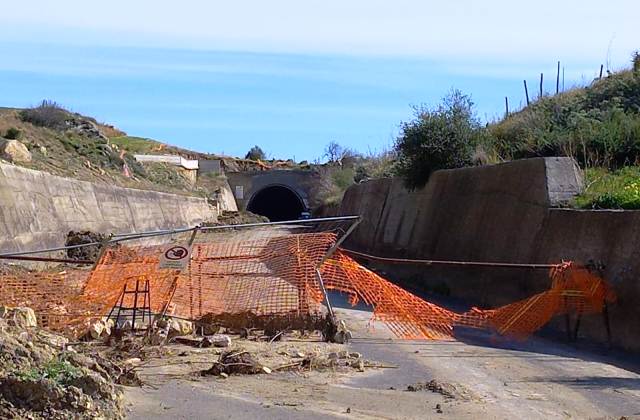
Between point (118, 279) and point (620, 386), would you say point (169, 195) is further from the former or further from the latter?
point (620, 386)

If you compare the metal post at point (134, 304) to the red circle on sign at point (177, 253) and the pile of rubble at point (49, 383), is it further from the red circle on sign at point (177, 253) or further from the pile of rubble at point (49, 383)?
the pile of rubble at point (49, 383)

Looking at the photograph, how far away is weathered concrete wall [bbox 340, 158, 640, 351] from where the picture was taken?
15859mm

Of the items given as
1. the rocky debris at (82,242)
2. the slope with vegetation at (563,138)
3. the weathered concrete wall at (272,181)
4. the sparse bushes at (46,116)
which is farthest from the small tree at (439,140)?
the weathered concrete wall at (272,181)

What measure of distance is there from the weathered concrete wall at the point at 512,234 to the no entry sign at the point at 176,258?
6749 millimetres

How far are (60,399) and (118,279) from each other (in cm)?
671

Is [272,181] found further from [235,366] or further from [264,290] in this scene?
[235,366]

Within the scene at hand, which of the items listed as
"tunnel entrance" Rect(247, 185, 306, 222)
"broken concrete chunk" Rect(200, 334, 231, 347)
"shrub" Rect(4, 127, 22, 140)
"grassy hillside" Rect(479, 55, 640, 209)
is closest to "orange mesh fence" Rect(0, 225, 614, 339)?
"broken concrete chunk" Rect(200, 334, 231, 347)

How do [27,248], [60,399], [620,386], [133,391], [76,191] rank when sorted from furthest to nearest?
[76,191]
[27,248]
[620,386]
[133,391]
[60,399]

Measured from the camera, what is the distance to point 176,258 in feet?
46.2

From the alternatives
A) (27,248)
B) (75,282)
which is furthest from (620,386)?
(27,248)

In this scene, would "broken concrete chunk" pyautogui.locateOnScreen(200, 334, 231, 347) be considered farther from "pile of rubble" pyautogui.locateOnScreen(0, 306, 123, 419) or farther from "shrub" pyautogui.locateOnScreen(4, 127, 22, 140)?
"shrub" pyautogui.locateOnScreen(4, 127, 22, 140)

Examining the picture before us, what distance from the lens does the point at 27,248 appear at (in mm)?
24125

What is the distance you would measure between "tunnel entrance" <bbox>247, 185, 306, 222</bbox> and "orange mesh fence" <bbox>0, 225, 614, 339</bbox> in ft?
281

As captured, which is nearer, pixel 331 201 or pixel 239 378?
pixel 239 378
